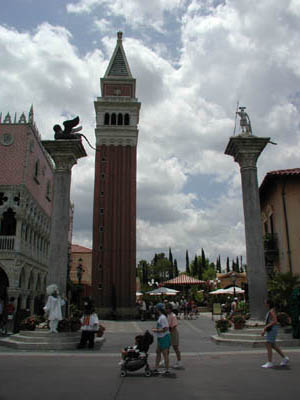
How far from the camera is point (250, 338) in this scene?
47.1 ft

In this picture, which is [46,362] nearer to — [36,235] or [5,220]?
[5,220]

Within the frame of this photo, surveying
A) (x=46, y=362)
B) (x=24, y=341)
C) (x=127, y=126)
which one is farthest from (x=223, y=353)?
(x=127, y=126)

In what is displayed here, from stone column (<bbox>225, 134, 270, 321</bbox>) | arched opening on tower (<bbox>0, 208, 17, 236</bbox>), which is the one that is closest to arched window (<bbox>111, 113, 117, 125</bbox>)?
arched opening on tower (<bbox>0, 208, 17, 236</bbox>)

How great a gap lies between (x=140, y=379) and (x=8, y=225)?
1238 inches

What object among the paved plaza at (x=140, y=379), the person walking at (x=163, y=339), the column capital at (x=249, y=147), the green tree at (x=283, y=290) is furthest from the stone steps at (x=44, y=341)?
the column capital at (x=249, y=147)

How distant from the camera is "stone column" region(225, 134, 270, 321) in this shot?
15852 mm

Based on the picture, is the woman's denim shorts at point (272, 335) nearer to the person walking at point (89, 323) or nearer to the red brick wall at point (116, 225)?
the person walking at point (89, 323)

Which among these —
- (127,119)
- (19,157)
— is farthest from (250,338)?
(127,119)

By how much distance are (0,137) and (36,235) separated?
11.4 m

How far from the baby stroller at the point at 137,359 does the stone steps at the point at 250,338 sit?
6.35 metres

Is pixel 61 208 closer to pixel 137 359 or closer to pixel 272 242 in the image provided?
pixel 137 359

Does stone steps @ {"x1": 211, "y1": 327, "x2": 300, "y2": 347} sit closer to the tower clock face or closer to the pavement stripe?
the pavement stripe

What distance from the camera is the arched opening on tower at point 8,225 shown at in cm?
3650

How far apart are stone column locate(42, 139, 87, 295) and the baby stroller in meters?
7.45
